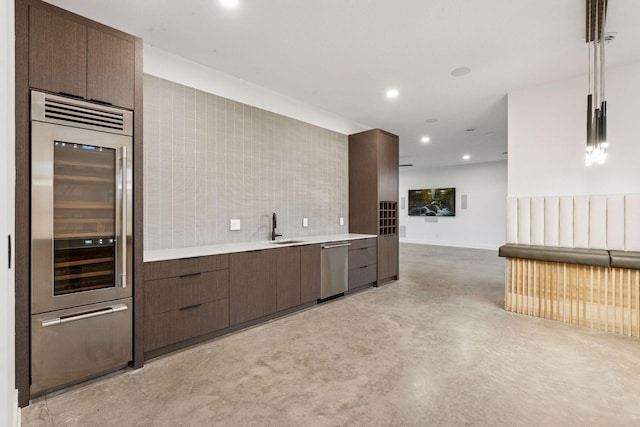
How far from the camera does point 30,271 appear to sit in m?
1.93

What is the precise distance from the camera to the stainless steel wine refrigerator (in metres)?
1.97

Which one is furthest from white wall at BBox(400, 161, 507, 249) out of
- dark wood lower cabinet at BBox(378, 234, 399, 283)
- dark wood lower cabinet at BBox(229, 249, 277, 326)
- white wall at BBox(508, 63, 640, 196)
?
dark wood lower cabinet at BBox(229, 249, 277, 326)

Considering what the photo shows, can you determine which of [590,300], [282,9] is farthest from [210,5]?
[590,300]

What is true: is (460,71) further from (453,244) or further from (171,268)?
(453,244)

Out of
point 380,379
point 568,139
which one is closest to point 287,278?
point 380,379

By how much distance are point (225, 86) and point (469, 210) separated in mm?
9235

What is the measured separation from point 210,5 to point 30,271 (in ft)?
7.73

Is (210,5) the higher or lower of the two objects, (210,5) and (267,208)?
the higher

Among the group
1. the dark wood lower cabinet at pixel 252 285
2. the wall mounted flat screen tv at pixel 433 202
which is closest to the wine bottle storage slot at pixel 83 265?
the dark wood lower cabinet at pixel 252 285

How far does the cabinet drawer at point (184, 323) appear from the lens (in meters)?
2.51

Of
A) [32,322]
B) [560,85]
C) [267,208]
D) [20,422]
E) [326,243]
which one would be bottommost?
[20,422]

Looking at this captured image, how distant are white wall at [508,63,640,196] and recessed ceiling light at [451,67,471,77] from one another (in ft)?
3.42

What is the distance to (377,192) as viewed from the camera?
5098mm

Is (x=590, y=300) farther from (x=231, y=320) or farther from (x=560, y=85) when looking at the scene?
(x=231, y=320)
